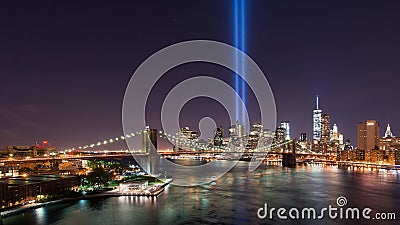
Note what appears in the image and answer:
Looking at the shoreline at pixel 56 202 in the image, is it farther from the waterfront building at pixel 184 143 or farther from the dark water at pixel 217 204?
the waterfront building at pixel 184 143

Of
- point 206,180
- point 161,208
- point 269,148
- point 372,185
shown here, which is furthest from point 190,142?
point 161,208

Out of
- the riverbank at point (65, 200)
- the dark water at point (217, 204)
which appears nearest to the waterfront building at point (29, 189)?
the riverbank at point (65, 200)

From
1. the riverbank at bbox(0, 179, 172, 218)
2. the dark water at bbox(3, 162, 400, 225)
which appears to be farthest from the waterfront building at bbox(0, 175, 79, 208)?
the dark water at bbox(3, 162, 400, 225)

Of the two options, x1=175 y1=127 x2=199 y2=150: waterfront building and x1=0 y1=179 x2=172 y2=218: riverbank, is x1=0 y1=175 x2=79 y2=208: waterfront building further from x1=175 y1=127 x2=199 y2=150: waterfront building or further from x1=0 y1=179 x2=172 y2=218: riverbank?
x1=175 y1=127 x2=199 y2=150: waterfront building

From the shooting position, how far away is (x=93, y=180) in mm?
10727


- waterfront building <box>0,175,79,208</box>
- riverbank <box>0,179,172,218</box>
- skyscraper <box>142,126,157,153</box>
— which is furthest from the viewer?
skyscraper <box>142,126,157,153</box>

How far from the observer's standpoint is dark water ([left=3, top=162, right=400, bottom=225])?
702 cm

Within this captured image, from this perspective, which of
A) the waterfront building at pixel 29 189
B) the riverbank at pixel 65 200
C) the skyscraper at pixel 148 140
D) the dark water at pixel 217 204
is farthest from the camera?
the skyscraper at pixel 148 140

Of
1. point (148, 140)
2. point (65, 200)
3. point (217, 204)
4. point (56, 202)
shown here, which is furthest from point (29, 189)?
point (148, 140)

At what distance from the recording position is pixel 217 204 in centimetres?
856

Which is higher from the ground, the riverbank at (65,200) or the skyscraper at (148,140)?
the skyscraper at (148,140)

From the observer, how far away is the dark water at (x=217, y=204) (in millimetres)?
7023

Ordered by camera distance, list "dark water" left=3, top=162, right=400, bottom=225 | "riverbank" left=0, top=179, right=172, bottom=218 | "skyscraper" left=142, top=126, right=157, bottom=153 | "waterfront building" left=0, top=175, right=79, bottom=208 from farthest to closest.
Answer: "skyscraper" left=142, top=126, right=157, bottom=153 → "waterfront building" left=0, top=175, right=79, bottom=208 → "riverbank" left=0, top=179, right=172, bottom=218 → "dark water" left=3, top=162, right=400, bottom=225

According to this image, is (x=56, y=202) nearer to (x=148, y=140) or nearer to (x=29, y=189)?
(x=29, y=189)
